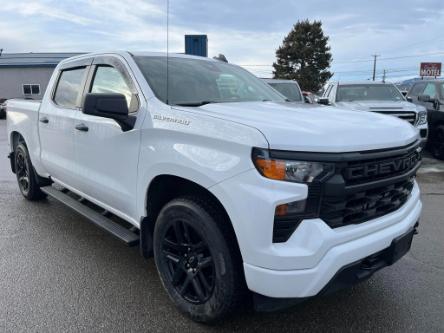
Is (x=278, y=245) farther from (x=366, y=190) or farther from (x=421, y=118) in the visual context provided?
(x=421, y=118)

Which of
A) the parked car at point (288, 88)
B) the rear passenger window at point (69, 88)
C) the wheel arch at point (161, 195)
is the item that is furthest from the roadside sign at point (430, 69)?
the wheel arch at point (161, 195)

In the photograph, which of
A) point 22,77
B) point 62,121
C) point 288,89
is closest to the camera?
point 62,121

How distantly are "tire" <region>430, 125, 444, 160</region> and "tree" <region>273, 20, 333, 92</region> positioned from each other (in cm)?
4154

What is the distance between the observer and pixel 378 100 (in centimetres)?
953

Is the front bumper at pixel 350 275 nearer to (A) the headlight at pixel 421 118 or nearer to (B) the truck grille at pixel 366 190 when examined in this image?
(B) the truck grille at pixel 366 190

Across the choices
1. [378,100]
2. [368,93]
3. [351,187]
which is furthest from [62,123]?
[368,93]

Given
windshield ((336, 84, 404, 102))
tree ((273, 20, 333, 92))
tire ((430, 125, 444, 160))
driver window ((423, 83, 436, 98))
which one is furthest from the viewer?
tree ((273, 20, 333, 92))

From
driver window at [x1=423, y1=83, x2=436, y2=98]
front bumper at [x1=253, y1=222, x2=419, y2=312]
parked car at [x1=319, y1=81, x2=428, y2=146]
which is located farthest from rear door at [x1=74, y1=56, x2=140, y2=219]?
driver window at [x1=423, y1=83, x2=436, y2=98]

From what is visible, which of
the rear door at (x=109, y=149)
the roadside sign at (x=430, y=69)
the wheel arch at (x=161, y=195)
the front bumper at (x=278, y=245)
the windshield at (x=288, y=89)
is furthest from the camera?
the roadside sign at (x=430, y=69)

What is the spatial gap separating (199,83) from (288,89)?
8113 mm

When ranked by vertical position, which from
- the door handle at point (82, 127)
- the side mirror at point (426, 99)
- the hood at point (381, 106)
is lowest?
the hood at point (381, 106)

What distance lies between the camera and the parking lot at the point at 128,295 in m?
2.82

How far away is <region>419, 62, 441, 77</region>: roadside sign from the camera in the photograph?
24266 millimetres

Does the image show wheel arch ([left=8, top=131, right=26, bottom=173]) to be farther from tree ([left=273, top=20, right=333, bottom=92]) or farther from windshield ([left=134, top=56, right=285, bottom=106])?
tree ([left=273, top=20, right=333, bottom=92])
